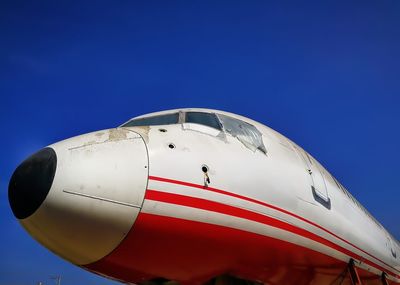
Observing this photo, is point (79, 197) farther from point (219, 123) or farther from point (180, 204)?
point (219, 123)

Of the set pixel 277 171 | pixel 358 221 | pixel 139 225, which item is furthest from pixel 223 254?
pixel 358 221

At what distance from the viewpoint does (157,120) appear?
628 cm

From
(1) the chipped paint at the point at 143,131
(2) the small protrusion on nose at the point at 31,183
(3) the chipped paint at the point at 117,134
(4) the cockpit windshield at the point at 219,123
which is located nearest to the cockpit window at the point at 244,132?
(4) the cockpit windshield at the point at 219,123

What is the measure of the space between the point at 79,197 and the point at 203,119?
260cm

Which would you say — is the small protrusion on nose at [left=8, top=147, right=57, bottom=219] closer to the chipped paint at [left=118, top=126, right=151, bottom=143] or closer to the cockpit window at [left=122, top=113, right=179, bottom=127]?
the chipped paint at [left=118, top=126, right=151, bottom=143]

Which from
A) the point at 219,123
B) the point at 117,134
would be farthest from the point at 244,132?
the point at 117,134

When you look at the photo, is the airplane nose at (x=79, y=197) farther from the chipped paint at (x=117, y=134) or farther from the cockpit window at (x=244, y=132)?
the cockpit window at (x=244, y=132)

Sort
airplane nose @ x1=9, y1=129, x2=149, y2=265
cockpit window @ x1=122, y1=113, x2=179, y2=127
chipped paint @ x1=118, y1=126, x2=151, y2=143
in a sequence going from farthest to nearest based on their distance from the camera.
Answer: cockpit window @ x1=122, y1=113, x2=179, y2=127
chipped paint @ x1=118, y1=126, x2=151, y2=143
airplane nose @ x1=9, y1=129, x2=149, y2=265

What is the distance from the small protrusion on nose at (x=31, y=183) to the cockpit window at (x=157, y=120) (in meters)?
2.12

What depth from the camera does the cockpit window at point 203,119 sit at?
5.91 m

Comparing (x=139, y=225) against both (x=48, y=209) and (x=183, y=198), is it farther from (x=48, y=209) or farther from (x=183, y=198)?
(x=48, y=209)

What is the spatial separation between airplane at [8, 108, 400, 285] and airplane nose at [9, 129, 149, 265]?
11mm

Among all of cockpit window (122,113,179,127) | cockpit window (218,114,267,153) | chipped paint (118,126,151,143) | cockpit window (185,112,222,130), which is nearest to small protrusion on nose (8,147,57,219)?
chipped paint (118,126,151,143)

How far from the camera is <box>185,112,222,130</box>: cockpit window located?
19.4 ft
